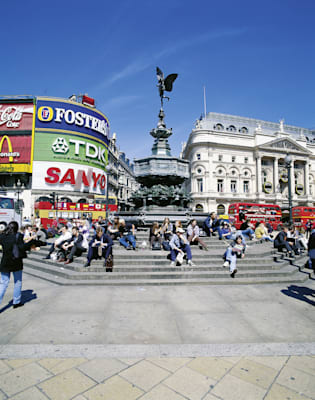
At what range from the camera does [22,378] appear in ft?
8.91

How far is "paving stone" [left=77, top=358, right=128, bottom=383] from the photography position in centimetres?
277

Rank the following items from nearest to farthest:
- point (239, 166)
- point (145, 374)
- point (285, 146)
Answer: point (145, 374), point (239, 166), point (285, 146)

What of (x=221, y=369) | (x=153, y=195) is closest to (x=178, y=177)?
(x=153, y=195)

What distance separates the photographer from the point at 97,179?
43531mm

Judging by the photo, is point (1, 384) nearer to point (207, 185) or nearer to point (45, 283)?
point (45, 283)

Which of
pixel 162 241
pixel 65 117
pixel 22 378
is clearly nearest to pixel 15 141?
pixel 65 117

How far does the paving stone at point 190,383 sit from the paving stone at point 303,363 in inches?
47.2

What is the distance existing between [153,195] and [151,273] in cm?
498

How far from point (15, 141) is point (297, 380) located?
44793mm

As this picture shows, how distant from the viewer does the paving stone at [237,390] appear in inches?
95.8

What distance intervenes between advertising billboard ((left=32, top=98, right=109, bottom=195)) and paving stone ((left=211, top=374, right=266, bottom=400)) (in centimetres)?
4024

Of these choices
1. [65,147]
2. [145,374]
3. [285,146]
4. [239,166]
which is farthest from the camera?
[285,146]

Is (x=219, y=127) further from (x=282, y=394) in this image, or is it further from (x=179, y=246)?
(x=282, y=394)

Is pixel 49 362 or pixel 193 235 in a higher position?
pixel 193 235
